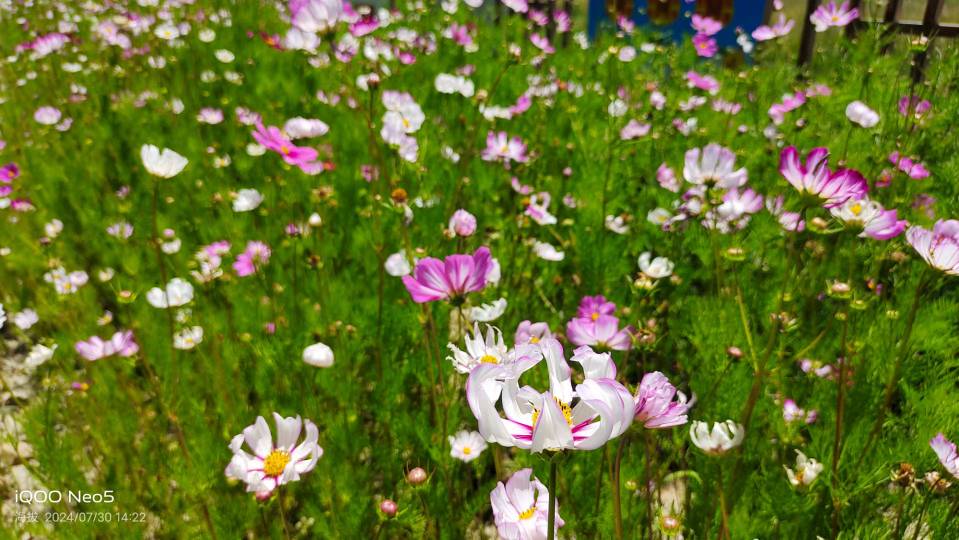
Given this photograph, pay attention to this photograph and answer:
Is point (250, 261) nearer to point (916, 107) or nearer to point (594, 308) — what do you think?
point (594, 308)

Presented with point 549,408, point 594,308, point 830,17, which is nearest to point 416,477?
point 549,408

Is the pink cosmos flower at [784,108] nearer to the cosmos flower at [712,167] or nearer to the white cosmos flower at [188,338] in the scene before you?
the cosmos flower at [712,167]

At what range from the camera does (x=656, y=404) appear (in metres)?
0.52

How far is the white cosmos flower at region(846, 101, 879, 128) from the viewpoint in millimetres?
1579

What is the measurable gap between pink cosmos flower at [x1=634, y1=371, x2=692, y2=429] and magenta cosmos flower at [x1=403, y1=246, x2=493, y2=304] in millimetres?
343

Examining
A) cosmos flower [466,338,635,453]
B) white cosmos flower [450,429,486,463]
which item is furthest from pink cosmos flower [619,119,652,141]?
cosmos flower [466,338,635,453]

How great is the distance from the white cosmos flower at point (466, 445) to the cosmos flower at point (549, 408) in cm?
58

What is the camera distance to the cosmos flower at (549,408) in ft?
1.43

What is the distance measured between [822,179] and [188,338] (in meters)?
1.32

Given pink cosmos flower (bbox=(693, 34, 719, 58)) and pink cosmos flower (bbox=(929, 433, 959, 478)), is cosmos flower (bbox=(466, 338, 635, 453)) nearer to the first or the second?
pink cosmos flower (bbox=(929, 433, 959, 478))

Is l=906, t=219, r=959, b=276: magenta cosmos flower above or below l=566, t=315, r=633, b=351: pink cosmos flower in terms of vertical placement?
above

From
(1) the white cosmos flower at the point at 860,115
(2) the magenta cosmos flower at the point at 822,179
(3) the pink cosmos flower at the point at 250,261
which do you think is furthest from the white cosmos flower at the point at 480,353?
(1) the white cosmos flower at the point at 860,115

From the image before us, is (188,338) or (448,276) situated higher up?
(448,276)

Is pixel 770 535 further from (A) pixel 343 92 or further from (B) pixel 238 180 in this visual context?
(A) pixel 343 92
